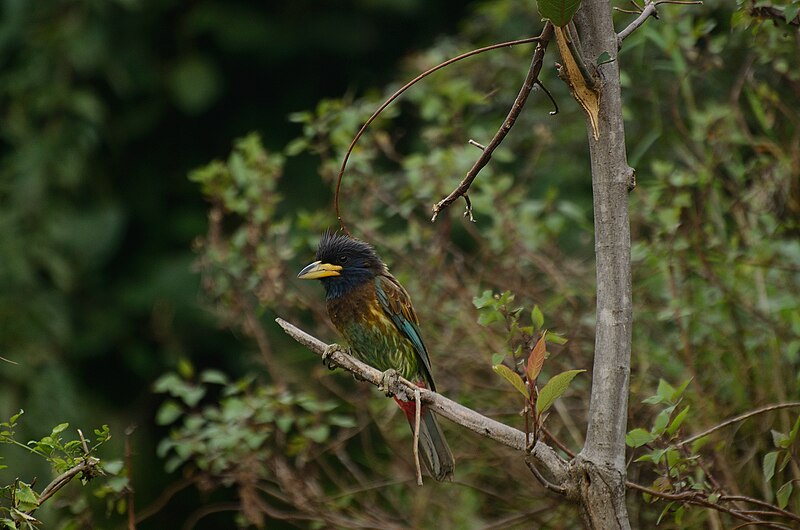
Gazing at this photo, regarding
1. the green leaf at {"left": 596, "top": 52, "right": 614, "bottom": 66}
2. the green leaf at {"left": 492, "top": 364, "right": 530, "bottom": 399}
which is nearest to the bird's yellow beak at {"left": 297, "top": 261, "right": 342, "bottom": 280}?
the green leaf at {"left": 492, "top": 364, "right": 530, "bottom": 399}

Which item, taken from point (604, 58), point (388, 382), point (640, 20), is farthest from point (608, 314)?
point (388, 382)

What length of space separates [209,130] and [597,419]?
16.2 feet

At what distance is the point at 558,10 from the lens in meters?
1.66

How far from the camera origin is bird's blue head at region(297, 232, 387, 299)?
128 inches

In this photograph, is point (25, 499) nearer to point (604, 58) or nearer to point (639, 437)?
point (639, 437)

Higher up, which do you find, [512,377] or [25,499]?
[512,377]

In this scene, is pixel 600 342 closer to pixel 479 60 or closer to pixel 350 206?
pixel 350 206

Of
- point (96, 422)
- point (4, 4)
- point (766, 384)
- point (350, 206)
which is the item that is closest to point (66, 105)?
point (4, 4)

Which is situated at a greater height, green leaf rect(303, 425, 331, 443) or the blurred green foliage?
the blurred green foliage

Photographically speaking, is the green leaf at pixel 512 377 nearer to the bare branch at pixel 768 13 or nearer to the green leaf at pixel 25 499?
the green leaf at pixel 25 499

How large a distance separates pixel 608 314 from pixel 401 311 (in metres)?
1.49

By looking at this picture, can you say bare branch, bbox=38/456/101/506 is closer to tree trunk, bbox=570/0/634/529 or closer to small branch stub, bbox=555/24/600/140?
tree trunk, bbox=570/0/634/529

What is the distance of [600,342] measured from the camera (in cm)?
180

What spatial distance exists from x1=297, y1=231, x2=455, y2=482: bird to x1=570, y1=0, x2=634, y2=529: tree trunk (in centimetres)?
137
